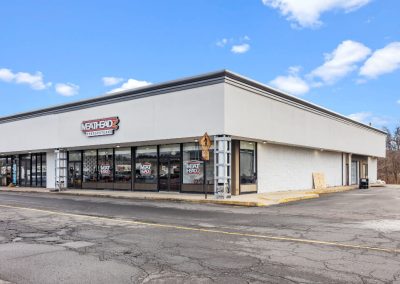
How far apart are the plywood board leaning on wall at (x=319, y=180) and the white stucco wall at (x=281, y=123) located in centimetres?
253

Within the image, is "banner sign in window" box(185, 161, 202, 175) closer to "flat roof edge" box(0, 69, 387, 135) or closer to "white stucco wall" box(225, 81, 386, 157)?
"white stucco wall" box(225, 81, 386, 157)

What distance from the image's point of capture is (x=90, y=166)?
1294 inches

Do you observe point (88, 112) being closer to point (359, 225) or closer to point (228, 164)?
point (228, 164)

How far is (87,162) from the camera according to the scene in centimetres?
3306

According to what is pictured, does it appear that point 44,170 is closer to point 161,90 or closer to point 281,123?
point 161,90

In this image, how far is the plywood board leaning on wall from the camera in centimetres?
3488

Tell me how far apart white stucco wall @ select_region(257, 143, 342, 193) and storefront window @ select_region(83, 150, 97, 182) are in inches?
523

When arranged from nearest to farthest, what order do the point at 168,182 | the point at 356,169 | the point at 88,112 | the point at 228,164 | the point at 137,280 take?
the point at 137,280, the point at 228,164, the point at 168,182, the point at 88,112, the point at 356,169

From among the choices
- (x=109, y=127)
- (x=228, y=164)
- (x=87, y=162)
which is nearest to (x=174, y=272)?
(x=228, y=164)

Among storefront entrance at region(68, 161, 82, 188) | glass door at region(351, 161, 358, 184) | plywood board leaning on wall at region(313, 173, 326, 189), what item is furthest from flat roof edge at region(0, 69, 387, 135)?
glass door at region(351, 161, 358, 184)

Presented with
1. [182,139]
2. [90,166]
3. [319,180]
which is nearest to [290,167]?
[319,180]

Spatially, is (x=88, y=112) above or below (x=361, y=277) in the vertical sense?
above

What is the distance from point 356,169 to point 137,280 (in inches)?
1757

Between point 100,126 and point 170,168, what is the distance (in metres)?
6.21
